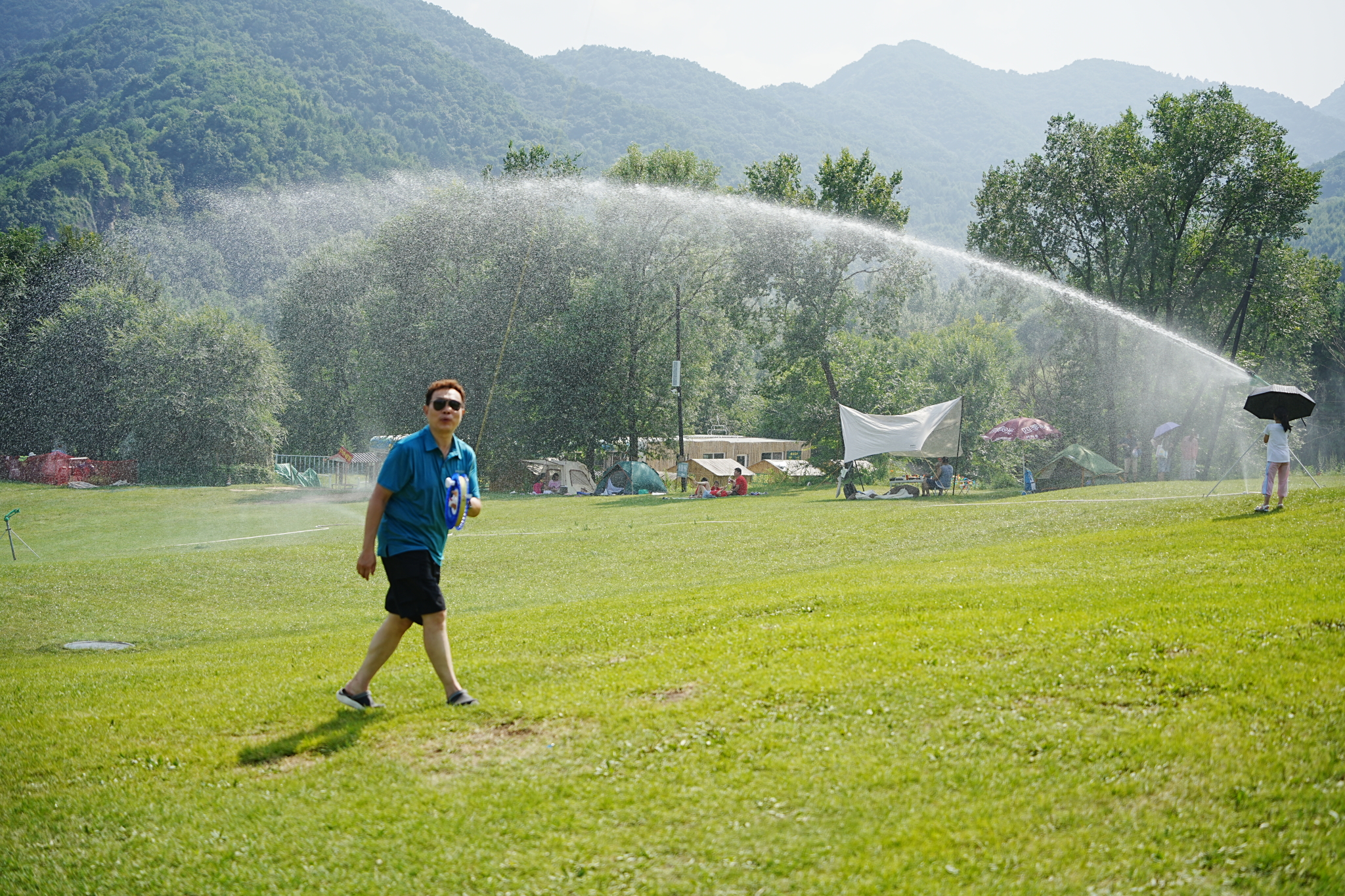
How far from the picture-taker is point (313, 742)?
6.08m

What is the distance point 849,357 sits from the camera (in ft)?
166

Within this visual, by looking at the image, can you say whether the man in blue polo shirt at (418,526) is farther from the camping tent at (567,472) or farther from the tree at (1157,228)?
the tree at (1157,228)

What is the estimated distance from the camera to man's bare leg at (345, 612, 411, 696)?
6488mm

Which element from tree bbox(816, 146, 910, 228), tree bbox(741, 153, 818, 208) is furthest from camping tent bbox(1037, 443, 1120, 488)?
tree bbox(741, 153, 818, 208)

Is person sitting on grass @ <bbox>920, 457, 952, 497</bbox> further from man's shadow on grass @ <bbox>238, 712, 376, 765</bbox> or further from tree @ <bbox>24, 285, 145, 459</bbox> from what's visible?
tree @ <bbox>24, 285, 145, 459</bbox>

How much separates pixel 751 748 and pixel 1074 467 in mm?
37964

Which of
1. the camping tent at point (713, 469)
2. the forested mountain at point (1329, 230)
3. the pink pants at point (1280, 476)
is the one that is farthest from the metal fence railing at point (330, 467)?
the forested mountain at point (1329, 230)

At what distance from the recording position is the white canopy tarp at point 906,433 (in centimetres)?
3444

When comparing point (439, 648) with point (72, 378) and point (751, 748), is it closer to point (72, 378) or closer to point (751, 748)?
point (751, 748)

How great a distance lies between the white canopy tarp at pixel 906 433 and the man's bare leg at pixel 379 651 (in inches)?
1151

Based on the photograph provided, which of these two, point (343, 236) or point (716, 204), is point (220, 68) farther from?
point (716, 204)

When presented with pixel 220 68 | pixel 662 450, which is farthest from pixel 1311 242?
pixel 220 68

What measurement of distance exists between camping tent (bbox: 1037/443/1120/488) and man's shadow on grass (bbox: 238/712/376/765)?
123ft

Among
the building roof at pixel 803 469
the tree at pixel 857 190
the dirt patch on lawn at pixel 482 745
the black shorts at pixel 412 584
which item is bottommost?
the building roof at pixel 803 469
